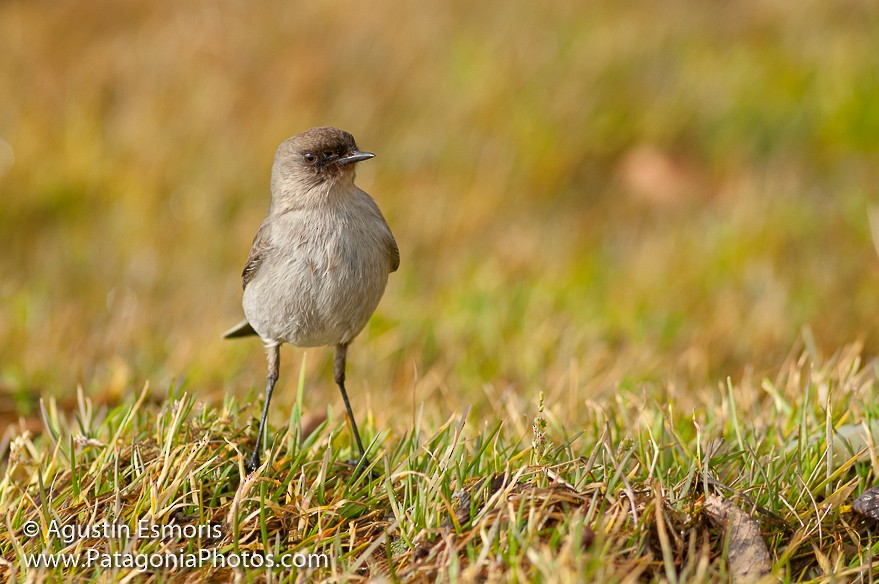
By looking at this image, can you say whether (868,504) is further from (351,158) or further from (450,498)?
(351,158)

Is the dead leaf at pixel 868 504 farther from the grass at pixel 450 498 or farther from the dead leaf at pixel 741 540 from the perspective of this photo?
the dead leaf at pixel 741 540

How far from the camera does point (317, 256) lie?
3.90 m

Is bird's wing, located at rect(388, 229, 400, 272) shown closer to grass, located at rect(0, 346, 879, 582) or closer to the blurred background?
grass, located at rect(0, 346, 879, 582)

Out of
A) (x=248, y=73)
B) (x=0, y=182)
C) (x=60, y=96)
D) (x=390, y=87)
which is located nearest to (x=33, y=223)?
(x=0, y=182)

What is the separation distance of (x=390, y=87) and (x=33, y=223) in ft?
11.0

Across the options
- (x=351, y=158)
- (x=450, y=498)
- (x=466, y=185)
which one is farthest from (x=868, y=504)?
(x=466, y=185)

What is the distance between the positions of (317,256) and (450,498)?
1.06 m

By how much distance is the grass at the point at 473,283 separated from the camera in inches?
134

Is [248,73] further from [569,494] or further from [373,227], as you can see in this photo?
[569,494]

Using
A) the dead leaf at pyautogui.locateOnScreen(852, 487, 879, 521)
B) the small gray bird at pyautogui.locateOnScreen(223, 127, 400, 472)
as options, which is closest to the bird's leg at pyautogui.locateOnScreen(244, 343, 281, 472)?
the small gray bird at pyautogui.locateOnScreen(223, 127, 400, 472)

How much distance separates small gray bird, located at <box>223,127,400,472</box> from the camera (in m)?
3.87

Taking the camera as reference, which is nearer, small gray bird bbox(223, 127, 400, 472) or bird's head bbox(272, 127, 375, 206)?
small gray bird bbox(223, 127, 400, 472)

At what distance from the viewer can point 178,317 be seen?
6.91m

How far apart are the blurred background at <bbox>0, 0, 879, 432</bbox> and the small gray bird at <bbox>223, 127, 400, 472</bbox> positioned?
88 cm
